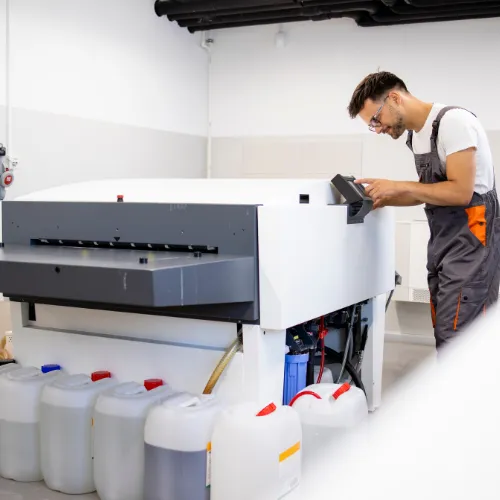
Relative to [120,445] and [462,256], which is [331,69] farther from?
[120,445]

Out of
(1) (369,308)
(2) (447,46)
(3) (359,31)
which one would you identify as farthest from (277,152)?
(1) (369,308)

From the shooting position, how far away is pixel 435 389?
336 mm

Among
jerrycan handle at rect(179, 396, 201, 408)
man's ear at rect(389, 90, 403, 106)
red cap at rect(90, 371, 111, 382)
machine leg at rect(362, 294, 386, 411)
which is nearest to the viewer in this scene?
jerrycan handle at rect(179, 396, 201, 408)

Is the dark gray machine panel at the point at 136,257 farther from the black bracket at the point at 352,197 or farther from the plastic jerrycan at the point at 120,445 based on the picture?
the black bracket at the point at 352,197

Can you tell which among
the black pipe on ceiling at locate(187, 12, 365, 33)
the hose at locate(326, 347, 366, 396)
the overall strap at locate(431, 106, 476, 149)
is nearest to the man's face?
the overall strap at locate(431, 106, 476, 149)

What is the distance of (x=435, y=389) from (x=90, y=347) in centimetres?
198

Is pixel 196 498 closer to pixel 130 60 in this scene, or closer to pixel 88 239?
pixel 88 239

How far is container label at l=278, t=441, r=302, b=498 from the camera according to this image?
5.68ft

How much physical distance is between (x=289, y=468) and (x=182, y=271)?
0.61m

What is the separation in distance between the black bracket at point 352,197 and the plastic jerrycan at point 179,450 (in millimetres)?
883

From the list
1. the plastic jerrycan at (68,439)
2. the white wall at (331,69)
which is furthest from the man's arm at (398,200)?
the white wall at (331,69)

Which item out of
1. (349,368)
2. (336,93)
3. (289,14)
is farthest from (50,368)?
(336,93)

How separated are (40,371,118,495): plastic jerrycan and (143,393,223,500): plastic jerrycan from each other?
247 millimetres

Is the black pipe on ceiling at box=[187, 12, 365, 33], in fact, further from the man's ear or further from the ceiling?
the man's ear
